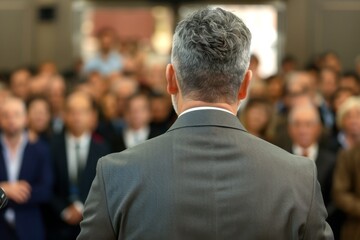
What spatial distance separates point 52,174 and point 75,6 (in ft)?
33.4

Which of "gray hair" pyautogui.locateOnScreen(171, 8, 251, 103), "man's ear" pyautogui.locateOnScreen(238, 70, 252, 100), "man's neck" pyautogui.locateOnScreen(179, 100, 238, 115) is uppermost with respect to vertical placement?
"gray hair" pyautogui.locateOnScreen(171, 8, 251, 103)

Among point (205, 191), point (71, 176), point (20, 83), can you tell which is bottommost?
point (20, 83)

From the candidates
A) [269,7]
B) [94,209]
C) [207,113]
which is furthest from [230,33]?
[269,7]

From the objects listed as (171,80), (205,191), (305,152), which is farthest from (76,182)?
(205,191)

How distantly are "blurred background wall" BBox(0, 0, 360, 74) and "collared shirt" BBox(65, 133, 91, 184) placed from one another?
9.40 m

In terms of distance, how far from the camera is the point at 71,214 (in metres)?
7.16

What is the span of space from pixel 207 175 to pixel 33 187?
4627 millimetres

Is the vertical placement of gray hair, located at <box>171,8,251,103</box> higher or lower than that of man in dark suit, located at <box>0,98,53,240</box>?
higher

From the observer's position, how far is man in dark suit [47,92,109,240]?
23.4ft

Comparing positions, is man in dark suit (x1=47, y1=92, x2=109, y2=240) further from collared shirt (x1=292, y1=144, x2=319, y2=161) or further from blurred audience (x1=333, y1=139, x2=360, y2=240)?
blurred audience (x1=333, y1=139, x2=360, y2=240)

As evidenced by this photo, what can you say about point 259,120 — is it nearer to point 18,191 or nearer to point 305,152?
point 305,152

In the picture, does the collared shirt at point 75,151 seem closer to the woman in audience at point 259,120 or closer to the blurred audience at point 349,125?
the woman in audience at point 259,120

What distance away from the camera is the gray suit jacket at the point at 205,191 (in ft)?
7.77

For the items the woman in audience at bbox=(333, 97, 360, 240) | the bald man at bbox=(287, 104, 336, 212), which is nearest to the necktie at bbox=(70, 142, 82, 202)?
the bald man at bbox=(287, 104, 336, 212)
